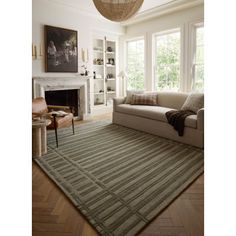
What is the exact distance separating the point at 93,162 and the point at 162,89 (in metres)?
3.85

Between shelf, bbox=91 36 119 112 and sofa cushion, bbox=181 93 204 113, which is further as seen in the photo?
shelf, bbox=91 36 119 112

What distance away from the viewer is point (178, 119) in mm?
3736

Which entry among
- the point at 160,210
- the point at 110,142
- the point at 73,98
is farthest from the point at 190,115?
the point at 73,98

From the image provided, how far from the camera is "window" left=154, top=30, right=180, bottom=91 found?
18.8ft

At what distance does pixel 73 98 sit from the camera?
594 cm

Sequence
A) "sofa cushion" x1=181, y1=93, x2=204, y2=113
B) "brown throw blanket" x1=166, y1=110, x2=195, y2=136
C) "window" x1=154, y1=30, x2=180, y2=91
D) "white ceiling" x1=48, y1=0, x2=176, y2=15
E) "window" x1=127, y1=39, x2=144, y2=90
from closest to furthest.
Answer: "brown throw blanket" x1=166, y1=110, x2=195, y2=136 → "sofa cushion" x1=181, y1=93, x2=204, y2=113 → "white ceiling" x1=48, y1=0, x2=176, y2=15 → "window" x1=154, y1=30, x2=180, y2=91 → "window" x1=127, y1=39, x2=144, y2=90

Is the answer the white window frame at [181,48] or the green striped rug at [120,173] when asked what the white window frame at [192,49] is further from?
the green striped rug at [120,173]

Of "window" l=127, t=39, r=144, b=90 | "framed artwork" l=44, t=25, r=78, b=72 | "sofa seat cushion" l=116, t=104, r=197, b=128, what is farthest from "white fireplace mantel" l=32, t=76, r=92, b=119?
"window" l=127, t=39, r=144, b=90

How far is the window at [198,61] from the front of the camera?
5156 millimetres

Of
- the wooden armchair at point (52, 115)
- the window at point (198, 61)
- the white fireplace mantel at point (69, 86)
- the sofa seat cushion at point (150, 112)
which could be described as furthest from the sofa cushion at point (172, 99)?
the wooden armchair at point (52, 115)

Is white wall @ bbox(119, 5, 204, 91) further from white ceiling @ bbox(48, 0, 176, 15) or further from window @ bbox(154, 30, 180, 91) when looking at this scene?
white ceiling @ bbox(48, 0, 176, 15)

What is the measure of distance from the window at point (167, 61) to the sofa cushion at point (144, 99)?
44.5 inches

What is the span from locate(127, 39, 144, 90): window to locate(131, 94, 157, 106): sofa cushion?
1709 millimetres

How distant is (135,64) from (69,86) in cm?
241
